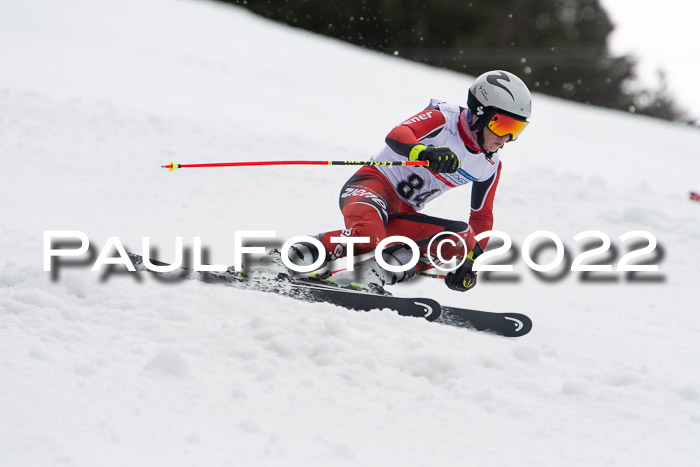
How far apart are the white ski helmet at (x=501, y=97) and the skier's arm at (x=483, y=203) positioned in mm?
494

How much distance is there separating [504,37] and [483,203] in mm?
23693

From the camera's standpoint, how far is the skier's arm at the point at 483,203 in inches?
185

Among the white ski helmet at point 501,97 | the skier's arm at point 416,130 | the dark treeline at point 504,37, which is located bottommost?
the skier's arm at point 416,130

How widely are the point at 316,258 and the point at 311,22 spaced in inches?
880

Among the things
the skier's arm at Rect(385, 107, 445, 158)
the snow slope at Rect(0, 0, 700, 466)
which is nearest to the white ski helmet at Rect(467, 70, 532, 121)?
the skier's arm at Rect(385, 107, 445, 158)

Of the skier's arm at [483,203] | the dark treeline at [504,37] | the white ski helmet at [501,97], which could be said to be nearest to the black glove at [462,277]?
the skier's arm at [483,203]

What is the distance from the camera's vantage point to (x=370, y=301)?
12.7 feet

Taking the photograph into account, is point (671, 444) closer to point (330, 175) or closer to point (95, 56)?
point (330, 175)

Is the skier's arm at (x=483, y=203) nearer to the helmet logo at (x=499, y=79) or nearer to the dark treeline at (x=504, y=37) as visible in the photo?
the helmet logo at (x=499, y=79)

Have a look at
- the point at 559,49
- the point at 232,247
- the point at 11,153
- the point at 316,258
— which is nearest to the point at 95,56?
the point at 11,153

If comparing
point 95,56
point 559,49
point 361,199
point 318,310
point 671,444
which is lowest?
point 671,444

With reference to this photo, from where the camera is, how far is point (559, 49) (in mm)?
27953

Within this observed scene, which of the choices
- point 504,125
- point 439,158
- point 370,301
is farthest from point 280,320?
point 504,125

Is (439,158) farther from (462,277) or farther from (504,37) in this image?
(504,37)
